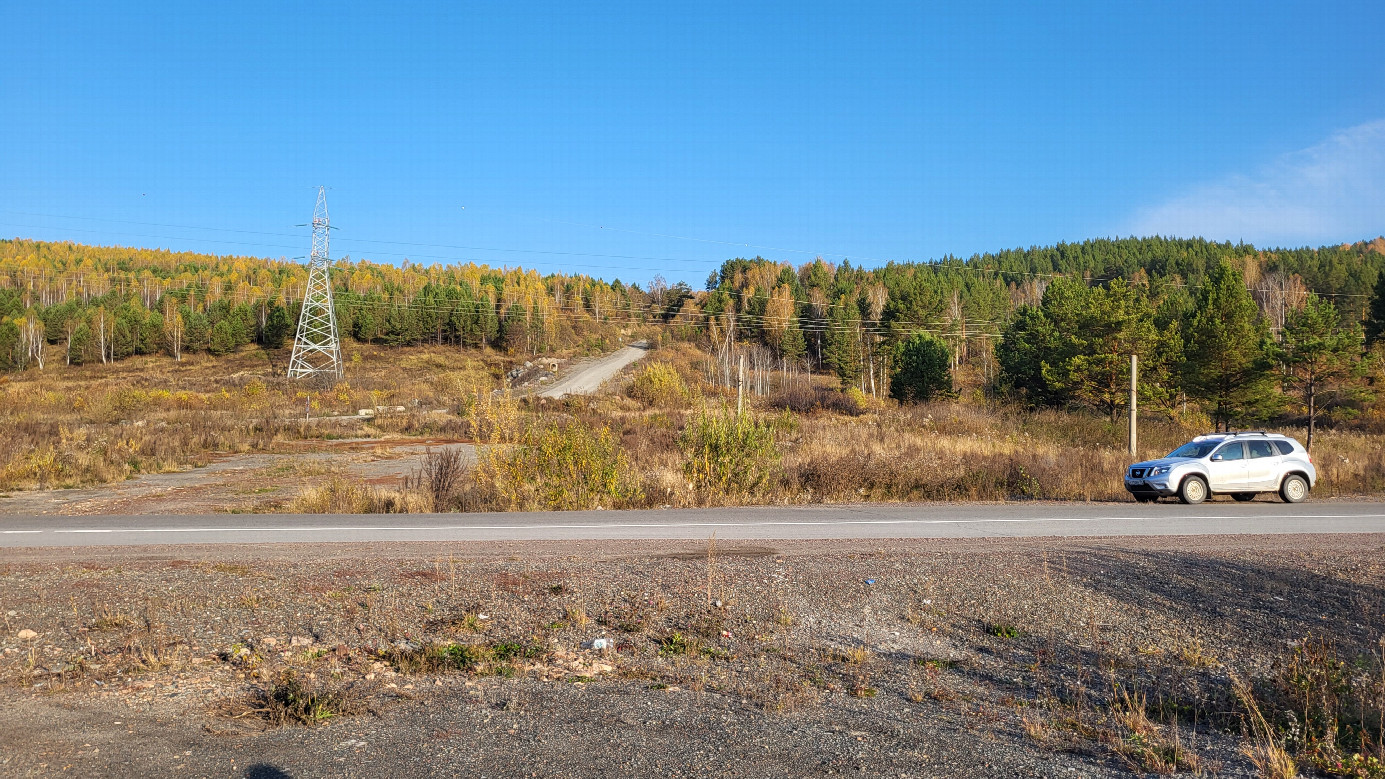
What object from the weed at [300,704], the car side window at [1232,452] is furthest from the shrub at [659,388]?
the weed at [300,704]

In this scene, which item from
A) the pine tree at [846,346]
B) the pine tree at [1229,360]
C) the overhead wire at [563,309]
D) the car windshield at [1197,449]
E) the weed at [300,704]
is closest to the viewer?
the weed at [300,704]

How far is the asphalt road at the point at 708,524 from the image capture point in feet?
41.1

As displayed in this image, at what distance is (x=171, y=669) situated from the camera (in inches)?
264

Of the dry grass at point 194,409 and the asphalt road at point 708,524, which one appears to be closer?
the asphalt road at point 708,524

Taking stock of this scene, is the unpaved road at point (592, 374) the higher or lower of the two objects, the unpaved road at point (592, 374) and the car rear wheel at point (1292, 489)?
the higher

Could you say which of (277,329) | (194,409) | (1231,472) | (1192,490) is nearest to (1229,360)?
(1231,472)

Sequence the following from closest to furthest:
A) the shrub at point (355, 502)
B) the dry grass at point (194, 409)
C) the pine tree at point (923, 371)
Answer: the shrub at point (355, 502) → the dry grass at point (194, 409) → the pine tree at point (923, 371)

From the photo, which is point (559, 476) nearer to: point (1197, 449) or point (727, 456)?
point (727, 456)

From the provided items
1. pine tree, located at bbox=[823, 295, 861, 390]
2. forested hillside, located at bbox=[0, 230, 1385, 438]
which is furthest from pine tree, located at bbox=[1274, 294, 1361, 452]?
pine tree, located at bbox=[823, 295, 861, 390]

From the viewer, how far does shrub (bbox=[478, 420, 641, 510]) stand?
16.7 meters

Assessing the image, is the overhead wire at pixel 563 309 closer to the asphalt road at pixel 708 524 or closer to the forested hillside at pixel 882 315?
the forested hillside at pixel 882 315

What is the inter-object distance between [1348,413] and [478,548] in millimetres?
62253

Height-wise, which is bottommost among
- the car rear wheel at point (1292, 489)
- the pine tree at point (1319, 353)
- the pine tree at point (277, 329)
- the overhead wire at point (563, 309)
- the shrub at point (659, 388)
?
the car rear wheel at point (1292, 489)

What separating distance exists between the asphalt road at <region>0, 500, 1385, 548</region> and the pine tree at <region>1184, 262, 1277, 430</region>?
40444mm
